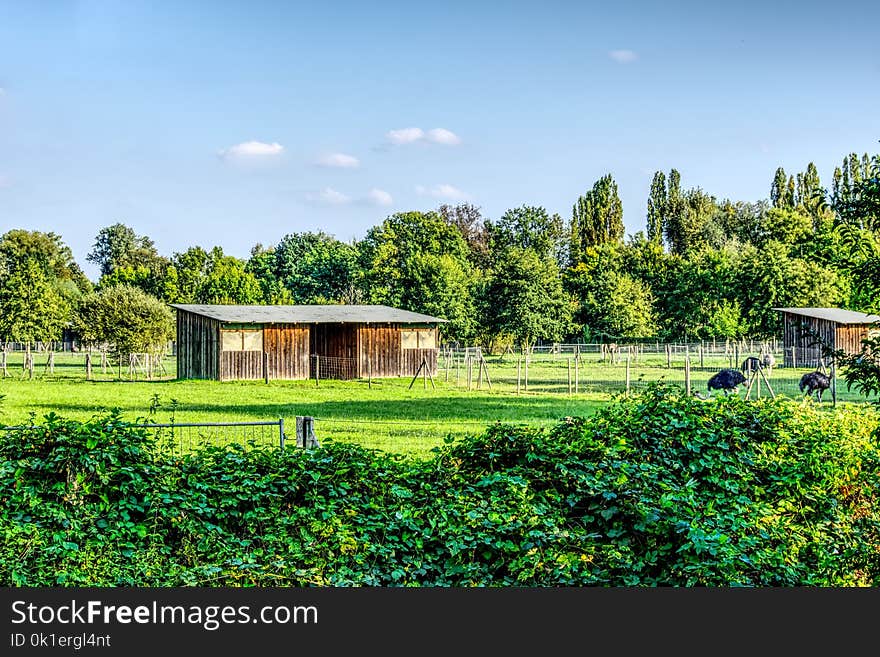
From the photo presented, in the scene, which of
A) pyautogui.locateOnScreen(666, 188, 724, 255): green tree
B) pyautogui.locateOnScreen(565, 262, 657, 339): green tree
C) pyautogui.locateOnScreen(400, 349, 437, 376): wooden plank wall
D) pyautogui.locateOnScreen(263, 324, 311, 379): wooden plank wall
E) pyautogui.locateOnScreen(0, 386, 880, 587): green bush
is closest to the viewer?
pyautogui.locateOnScreen(0, 386, 880, 587): green bush

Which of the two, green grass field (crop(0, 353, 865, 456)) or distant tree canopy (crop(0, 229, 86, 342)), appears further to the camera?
distant tree canopy (crop(0, 229, 86, 342))

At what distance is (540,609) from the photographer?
22.7ft

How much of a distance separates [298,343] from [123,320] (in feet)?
37.5

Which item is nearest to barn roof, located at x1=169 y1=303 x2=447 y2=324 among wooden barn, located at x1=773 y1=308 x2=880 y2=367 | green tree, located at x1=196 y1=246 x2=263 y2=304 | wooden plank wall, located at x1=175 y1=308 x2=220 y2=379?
wooden plank wall, located at x1=175 y1=308 x2=220 y2=379

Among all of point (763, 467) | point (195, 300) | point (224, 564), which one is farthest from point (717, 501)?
point (195, 300)

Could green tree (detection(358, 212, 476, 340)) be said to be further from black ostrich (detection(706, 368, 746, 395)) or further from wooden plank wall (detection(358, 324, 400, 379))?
black ostrich (detection(706, 368, 746, 395))

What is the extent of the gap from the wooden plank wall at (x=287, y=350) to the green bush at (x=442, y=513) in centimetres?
3211

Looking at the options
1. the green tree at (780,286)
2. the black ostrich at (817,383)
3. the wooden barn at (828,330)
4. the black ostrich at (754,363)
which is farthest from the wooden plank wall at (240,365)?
the green tree at (780,286)

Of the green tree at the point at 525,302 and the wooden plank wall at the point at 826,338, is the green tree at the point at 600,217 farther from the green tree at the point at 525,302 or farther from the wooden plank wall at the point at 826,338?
the wooden plank wall at the point at 826,338

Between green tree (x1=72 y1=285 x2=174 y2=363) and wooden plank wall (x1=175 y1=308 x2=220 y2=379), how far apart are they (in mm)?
5886

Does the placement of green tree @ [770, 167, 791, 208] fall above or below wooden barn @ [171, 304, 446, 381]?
above

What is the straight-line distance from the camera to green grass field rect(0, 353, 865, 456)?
2006cm

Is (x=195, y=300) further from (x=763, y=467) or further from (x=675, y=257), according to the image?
(x=763, y=467)

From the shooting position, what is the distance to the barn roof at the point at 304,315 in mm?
40594
